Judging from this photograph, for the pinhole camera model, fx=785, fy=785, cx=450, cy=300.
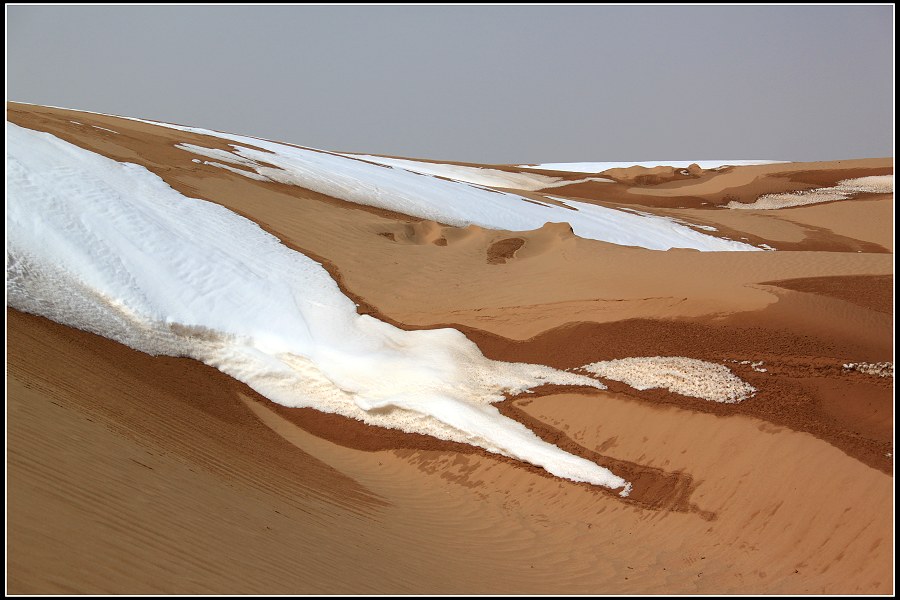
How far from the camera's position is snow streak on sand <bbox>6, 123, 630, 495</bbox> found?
1269 cm

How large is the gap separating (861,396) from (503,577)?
18.7 feet

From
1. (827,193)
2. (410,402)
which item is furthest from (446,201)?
(827,193)

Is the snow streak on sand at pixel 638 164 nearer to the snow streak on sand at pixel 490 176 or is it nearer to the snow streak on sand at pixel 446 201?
the snow streak on sand at pixel 490 176

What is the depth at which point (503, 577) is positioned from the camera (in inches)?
328

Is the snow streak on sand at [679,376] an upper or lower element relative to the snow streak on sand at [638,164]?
lower

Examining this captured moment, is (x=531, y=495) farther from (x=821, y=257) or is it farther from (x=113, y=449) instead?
(x=821, y=257)

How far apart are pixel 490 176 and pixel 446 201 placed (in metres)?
15.1

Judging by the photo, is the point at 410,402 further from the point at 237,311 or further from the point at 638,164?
the point at 638,164

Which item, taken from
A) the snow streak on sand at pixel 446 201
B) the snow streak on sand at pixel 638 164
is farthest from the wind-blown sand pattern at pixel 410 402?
the snow streak on sand at pixel 638 164

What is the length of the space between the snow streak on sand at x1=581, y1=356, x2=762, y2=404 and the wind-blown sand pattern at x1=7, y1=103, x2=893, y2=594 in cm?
5

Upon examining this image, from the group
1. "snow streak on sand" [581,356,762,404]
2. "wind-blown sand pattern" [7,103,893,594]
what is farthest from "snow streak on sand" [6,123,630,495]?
"snow streak on sand" [581,356,762,404]

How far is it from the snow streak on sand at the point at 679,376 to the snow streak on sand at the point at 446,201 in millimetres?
9735

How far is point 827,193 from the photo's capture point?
33125 mm

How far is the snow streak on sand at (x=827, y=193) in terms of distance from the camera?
32.5 m
